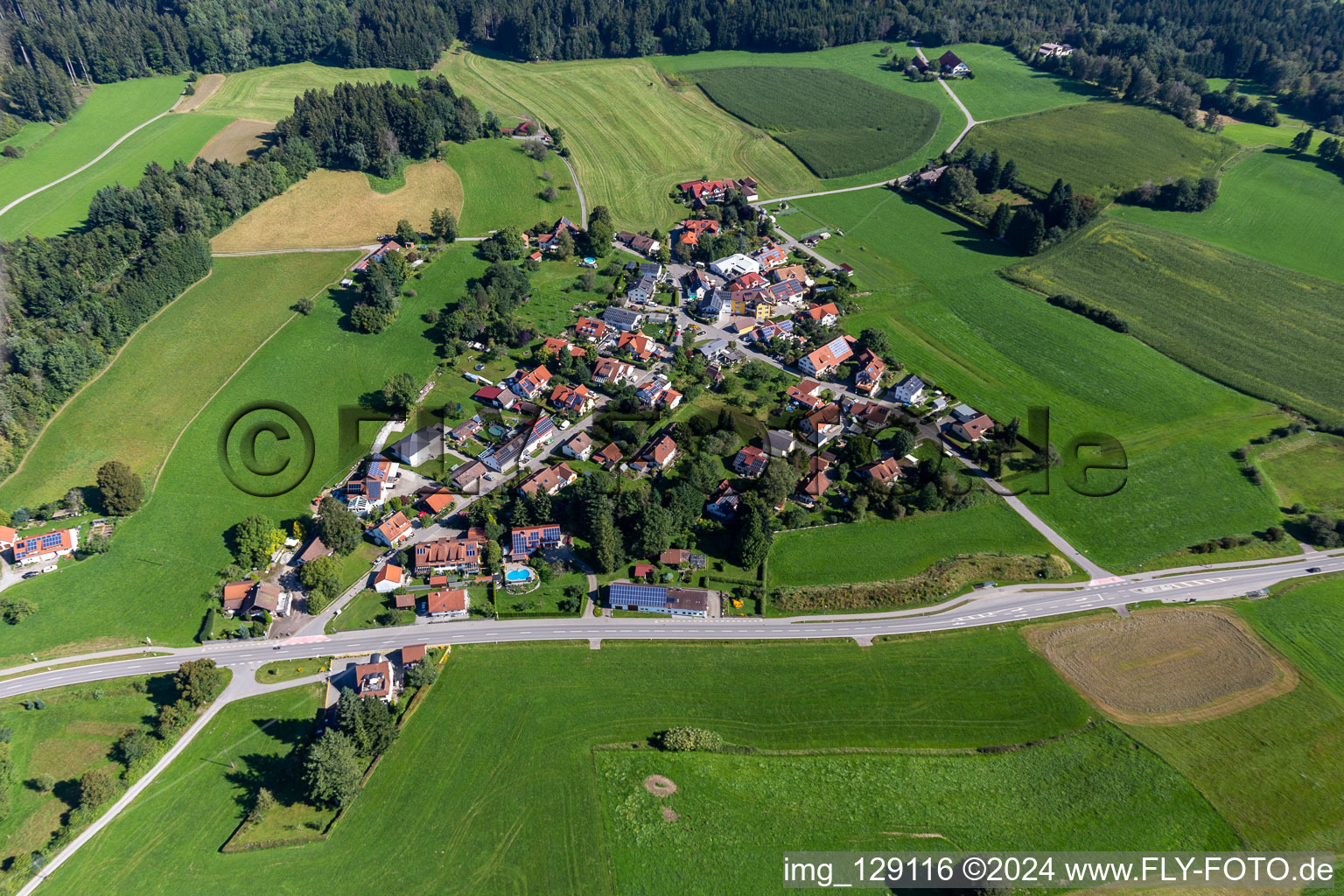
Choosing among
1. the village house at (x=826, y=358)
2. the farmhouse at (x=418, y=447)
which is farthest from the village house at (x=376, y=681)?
the village house at (x=826, y=358)

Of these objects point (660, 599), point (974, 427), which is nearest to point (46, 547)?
point (660, 599)

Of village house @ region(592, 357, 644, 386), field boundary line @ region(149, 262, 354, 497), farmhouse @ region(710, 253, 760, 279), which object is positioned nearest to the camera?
field boundary line @ region(149, 262, 354, 497)

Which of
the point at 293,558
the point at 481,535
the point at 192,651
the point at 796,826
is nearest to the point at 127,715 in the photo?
the point at 192,651

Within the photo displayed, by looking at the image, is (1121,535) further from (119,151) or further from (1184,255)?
(119,151)

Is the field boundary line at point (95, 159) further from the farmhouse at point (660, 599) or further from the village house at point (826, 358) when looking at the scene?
the village house at point (826, 358)

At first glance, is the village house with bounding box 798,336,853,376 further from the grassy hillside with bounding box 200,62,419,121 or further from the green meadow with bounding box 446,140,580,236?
the grassy hillside with bounding box 200,62,419,121

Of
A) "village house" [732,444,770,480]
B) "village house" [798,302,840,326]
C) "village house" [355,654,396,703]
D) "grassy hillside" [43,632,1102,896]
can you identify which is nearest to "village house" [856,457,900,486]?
"village house" [732,444,770,480]
